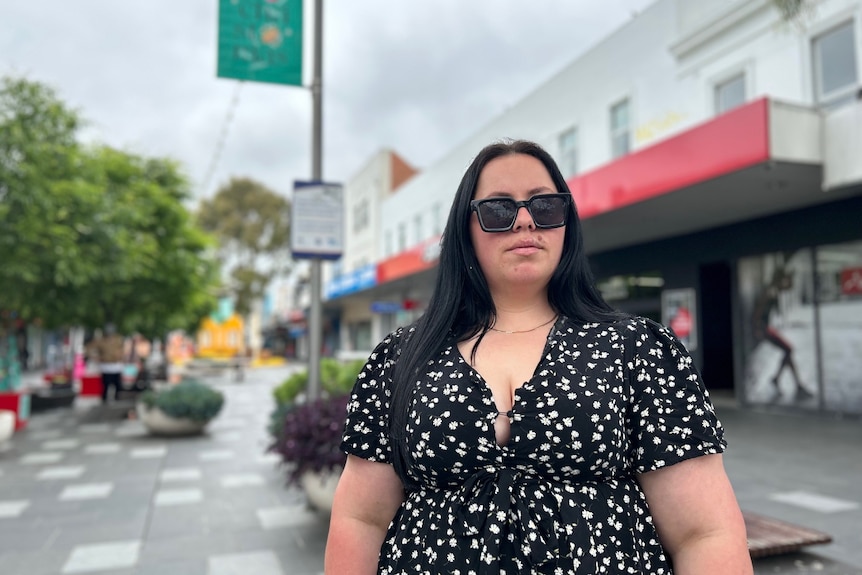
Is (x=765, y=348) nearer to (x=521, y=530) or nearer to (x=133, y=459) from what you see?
(x=133, y=459)

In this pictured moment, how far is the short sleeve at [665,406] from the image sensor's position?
1.36 m

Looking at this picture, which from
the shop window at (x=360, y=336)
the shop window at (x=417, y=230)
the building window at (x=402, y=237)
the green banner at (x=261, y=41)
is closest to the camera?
the green banner at (x=261, y=41)

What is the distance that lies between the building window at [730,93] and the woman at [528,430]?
11.3m

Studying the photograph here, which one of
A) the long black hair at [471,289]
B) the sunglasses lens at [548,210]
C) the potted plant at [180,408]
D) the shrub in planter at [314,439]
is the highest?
the sunglasses lens at [548,210]

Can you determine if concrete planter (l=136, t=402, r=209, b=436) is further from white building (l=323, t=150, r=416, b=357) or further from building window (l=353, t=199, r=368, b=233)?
building window (l=353, t=199, r=368, b=233)

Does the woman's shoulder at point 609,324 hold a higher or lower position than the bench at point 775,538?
higher

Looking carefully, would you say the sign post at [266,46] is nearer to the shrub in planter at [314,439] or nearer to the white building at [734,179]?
the shrub in planter at [314,439]

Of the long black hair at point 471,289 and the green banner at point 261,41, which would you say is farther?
the green banner at point 261,41

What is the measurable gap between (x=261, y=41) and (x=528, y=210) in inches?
185

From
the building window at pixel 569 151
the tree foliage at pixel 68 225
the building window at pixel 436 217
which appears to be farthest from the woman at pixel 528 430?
the building window at pixel 436 217

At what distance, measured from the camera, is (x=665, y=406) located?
140 centimetres

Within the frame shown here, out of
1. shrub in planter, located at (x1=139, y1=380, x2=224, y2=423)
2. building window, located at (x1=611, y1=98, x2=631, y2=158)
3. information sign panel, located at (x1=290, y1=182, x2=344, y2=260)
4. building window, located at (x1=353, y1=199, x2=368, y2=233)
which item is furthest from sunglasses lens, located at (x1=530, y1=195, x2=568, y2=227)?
building window, located at (x1=353, y1=199, x2=368, y2=233)

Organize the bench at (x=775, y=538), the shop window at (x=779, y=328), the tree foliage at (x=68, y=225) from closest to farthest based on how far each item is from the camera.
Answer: the bench at (x=775, y=538)
the tree foliage at (x=68, y=225)
the shop window at (x=779, y=328)

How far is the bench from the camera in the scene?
138 inches
